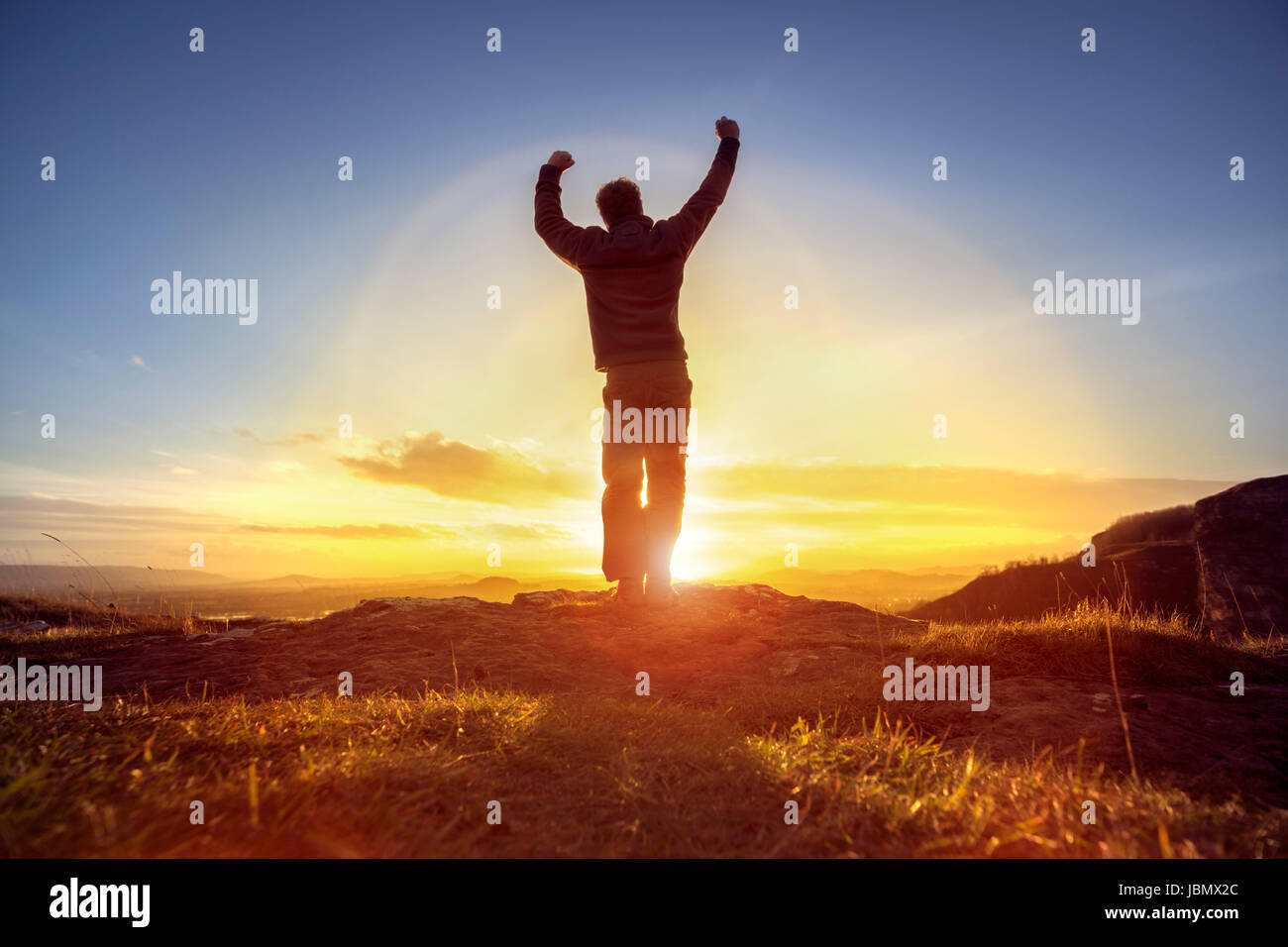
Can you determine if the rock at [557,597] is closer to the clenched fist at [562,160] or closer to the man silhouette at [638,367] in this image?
the man silhouette at [638,367]

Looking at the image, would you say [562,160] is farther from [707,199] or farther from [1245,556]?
[1245,556]

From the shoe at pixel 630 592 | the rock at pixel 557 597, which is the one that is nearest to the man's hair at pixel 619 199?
the shoe at pixel 630 592

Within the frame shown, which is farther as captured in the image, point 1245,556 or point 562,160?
point 1245,556

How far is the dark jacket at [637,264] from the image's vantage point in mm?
6363

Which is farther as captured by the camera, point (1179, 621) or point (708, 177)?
point (708, 177)

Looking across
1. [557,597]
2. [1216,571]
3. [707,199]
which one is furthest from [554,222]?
[1216,571]

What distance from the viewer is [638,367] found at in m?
6.59

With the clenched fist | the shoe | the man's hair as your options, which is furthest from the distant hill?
the clenched fist

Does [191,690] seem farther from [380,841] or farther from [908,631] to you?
[908,631]

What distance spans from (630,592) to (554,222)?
3.87 metres

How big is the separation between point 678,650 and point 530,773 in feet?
10.8

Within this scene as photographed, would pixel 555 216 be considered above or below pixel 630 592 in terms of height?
above

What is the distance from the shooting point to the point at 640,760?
2576 millimetres
